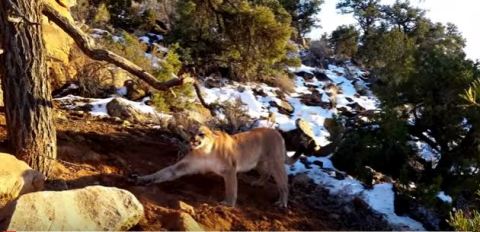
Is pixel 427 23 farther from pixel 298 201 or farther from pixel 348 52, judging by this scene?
pixel 298 201

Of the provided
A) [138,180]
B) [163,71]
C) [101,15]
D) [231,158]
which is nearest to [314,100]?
[101,15]

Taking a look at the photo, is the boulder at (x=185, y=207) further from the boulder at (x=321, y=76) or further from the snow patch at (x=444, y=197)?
the boulder at (x=321, y=76)

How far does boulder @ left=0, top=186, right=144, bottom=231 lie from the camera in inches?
188

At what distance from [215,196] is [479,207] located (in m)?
4.50

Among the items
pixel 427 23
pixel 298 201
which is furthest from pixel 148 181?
pixel 427 23

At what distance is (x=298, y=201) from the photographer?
812cm

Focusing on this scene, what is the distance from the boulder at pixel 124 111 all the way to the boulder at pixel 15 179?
419 centimetres

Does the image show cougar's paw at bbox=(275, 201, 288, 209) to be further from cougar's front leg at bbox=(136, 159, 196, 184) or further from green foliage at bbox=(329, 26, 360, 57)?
green foliage at bbox=(329, 26, 360, 57)

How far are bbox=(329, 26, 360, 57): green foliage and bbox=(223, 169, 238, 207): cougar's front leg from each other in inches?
1025

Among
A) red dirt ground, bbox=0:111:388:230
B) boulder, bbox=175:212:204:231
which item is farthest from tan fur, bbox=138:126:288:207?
boulder, bbox=175:212:204:231

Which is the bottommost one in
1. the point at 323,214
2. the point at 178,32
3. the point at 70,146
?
the point at 323,214

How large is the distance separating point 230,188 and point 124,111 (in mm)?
3966

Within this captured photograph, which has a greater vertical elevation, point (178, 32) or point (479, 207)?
point (178, 32)

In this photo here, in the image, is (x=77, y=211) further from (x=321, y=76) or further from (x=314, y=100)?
(x=321, y=76)
